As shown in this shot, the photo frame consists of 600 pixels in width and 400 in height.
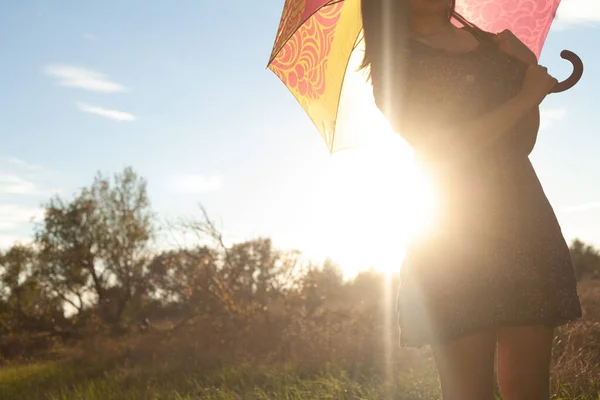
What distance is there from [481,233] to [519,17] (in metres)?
1.59

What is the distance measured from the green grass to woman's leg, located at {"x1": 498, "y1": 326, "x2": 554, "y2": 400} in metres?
2.93

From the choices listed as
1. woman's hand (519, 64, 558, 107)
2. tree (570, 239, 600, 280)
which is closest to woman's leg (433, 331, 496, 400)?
woman's hand (519, 64, 558, 107)

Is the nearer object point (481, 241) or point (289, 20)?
point (481, 241)

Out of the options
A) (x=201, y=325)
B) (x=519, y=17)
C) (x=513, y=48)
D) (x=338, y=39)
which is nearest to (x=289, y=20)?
(x=338, y=39)

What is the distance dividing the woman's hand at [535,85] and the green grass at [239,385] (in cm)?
326

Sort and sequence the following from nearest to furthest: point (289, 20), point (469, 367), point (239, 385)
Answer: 1. point (469, 367)
2. point (289, 20)
3. point (239, 385)

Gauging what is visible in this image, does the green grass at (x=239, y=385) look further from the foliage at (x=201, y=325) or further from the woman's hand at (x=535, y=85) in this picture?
the woman's hand at (x=535, y=85)

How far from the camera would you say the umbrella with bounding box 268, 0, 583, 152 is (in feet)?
10.4

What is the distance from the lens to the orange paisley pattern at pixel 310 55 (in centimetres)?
318

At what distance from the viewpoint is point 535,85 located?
Answer: 2133 mm

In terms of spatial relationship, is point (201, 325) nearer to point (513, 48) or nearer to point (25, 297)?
point (513, 48)

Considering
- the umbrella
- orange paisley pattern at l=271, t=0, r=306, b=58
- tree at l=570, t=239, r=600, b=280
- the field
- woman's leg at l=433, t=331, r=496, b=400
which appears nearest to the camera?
woman's leg at l=433, t=331, r=496, b=400

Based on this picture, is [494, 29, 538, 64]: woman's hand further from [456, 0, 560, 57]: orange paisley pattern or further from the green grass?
the green grass

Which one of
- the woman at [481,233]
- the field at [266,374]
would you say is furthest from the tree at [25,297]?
the woman at [481,233]
